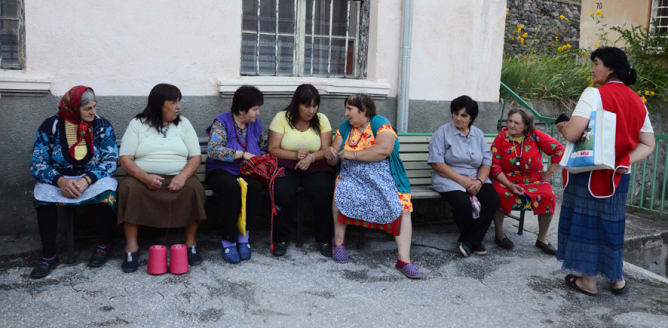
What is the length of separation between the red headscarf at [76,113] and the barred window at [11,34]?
2.57ft

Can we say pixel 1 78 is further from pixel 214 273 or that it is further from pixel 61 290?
pixel 214 273

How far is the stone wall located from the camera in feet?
39.4

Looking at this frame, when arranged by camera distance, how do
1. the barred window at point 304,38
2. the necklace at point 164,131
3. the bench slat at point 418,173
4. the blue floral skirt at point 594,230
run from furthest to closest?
the barred window at point 304,38
the bench slat at point 418,173
the necklace at point 164,131
the blue floral skirt at point 594,230

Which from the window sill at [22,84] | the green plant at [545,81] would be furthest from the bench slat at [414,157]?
the green plant at [545,81]

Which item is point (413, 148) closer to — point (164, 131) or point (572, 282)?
point (572, 282)

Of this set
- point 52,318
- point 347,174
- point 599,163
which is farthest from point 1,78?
point 599,163

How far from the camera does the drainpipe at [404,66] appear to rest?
18.3 ft

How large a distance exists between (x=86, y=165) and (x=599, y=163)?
3.60m

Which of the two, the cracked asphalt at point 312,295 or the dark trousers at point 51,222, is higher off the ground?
the dark trousers at point 51,222

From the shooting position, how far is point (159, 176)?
4.28m

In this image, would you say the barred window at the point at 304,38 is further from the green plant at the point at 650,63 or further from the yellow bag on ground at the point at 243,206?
the green plant at the point at 650,63

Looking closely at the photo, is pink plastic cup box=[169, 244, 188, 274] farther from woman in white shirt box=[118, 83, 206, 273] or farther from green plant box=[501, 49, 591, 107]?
green plant box=[501, 49, 591, 107]

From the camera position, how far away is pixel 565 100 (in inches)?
348

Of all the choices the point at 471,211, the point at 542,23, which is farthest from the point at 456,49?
the point at 542,23
